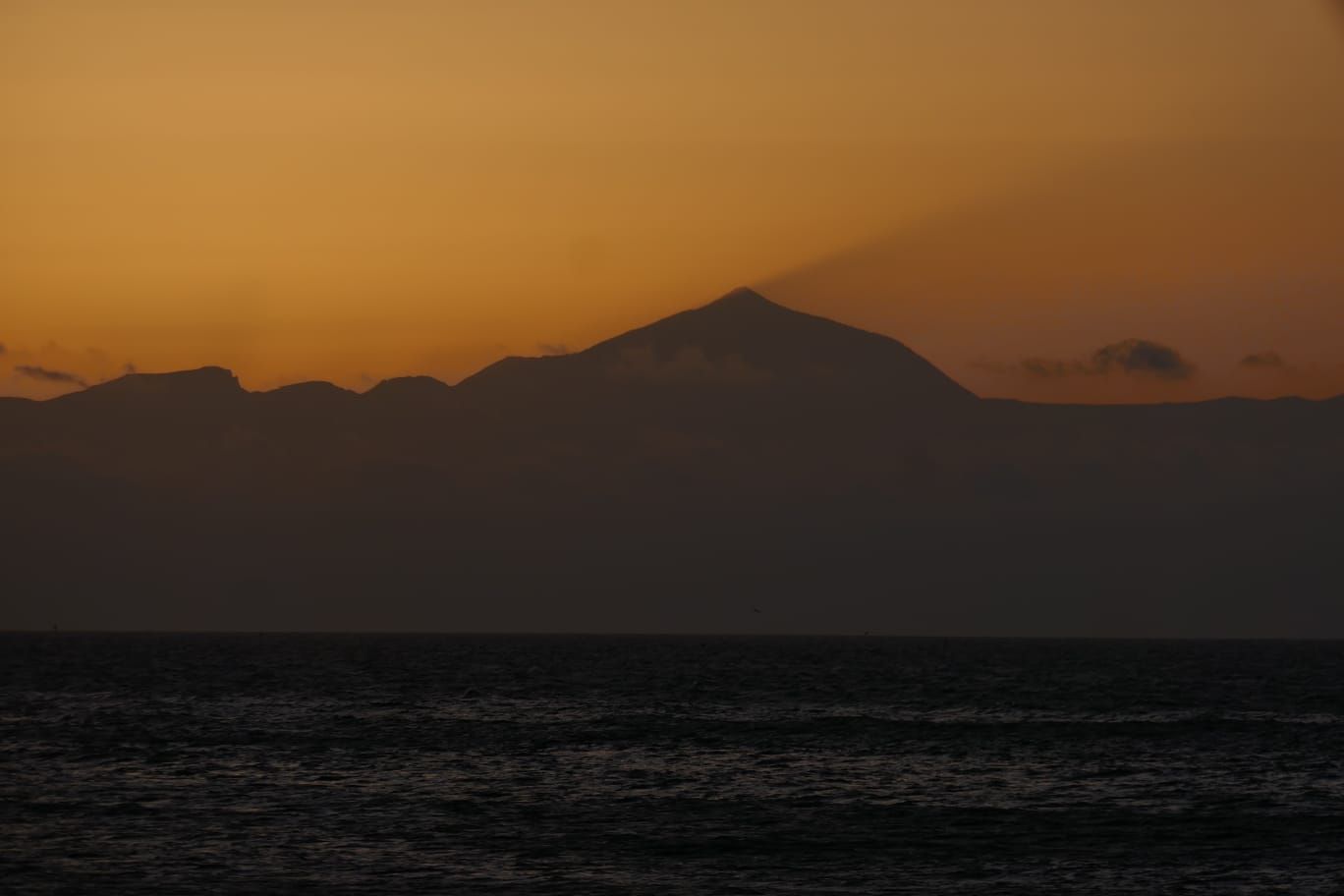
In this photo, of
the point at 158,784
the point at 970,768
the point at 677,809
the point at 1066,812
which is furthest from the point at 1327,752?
the point at 158,784

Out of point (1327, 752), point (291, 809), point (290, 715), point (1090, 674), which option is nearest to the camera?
point (291, 809)

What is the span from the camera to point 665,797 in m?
70.6

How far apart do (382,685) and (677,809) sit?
9504cm

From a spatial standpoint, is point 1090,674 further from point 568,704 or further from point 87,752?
point 87,752

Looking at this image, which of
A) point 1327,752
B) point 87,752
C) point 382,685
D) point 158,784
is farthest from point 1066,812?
point 382,685

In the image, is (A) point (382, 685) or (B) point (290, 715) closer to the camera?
(B) point (290, 715)

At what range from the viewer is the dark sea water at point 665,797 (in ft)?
175

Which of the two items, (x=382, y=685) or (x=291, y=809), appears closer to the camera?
(x=291, y=809)

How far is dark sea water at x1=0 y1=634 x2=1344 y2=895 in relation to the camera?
53.3m

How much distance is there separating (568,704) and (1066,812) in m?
66.7

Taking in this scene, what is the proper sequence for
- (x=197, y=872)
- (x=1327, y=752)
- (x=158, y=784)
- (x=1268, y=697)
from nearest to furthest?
(x=197, y=872)
(x=158, y=784)
(x=1327, y=752)
(x=1268, y=697)

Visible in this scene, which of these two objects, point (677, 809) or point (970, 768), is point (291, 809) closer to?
point (677, 809)

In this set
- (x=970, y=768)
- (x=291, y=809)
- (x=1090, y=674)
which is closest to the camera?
(x=291, y=809)

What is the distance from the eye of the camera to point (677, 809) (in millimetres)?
66938
